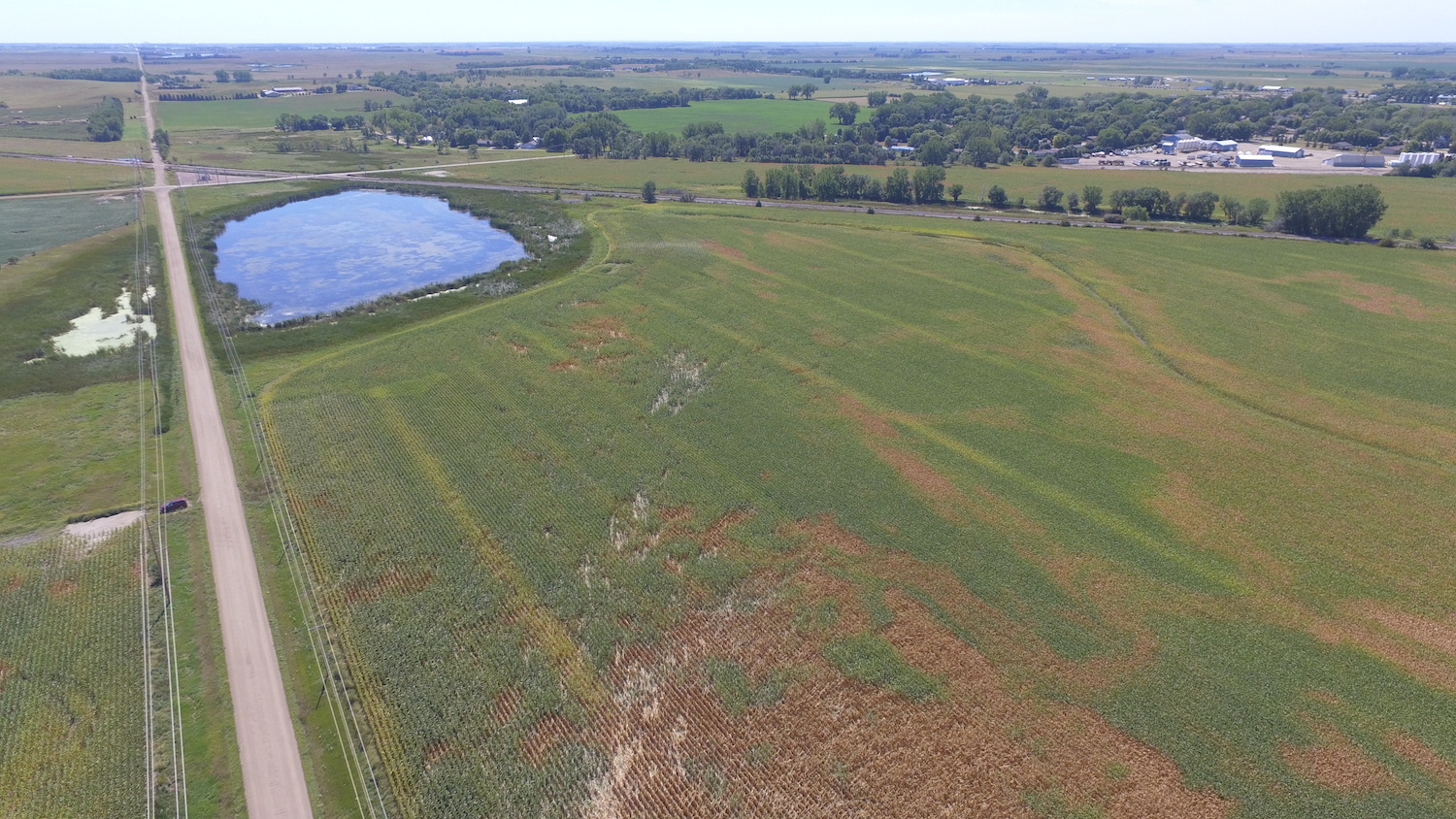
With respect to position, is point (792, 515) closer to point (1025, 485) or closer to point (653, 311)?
point (1025, 485)

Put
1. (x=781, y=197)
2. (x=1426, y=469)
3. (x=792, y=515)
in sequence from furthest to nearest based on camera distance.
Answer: (x=781, y=197) < (x=1426, y=469) < (x=792, y=515)

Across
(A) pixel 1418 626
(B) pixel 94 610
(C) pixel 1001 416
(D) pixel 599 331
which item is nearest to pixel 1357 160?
(C) pixel 1001 416

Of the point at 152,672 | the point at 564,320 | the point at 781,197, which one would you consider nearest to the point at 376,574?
the point at 152,672

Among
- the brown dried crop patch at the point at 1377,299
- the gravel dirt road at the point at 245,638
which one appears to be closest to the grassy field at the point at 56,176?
the gravel dirt road at the point at 245,638

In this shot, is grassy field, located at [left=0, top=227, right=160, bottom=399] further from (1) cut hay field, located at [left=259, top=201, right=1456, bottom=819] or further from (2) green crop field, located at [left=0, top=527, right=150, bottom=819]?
(2) green crop field, located at [left=0, top=527, right=150, bottom=819]

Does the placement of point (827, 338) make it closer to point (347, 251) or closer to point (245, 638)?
point (245, 638)

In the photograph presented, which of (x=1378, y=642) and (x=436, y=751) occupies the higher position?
(x=1378, y=642)

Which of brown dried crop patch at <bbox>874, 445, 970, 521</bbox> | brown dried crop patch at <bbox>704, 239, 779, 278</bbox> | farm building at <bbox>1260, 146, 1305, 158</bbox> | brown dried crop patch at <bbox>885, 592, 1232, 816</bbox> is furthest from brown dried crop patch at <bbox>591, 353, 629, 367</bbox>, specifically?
farm building at <bbox>1260, 146, 1305, 158</bbox>
